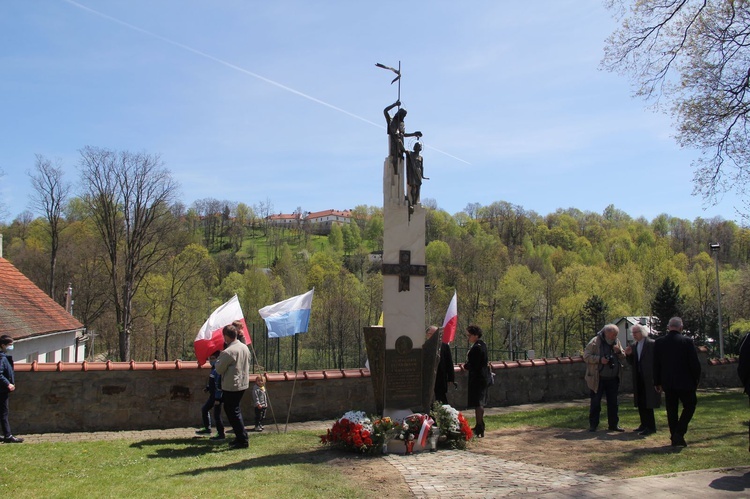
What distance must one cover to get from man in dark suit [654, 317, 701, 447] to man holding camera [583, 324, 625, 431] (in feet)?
4.05

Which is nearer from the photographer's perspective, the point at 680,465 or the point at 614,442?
the point at 680,465

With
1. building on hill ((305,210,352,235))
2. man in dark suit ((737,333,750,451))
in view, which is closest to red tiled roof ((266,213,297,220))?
building on hill ((305,210,352,235))

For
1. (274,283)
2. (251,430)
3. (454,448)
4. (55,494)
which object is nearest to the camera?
(55,494)

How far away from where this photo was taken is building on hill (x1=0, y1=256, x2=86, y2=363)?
57.1 ft

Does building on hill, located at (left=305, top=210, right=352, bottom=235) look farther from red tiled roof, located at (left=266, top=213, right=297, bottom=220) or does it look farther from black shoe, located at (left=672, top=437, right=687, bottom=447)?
black shoe, located at (left=672, top=437, right=687, bottom=447)

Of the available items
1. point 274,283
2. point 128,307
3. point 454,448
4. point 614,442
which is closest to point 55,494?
point 454,448

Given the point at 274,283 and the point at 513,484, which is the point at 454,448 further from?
the point at 274,283

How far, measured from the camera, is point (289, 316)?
11.1m

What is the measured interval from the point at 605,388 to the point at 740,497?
407cm

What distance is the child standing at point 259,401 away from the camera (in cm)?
1098

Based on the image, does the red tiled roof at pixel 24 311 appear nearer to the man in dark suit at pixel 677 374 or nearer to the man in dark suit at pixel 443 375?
the man in dark suit at pixel 443 375

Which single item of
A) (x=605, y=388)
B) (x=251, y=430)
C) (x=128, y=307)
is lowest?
(x=251, y=430)

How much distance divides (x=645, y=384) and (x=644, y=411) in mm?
417

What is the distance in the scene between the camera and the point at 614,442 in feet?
29.3
